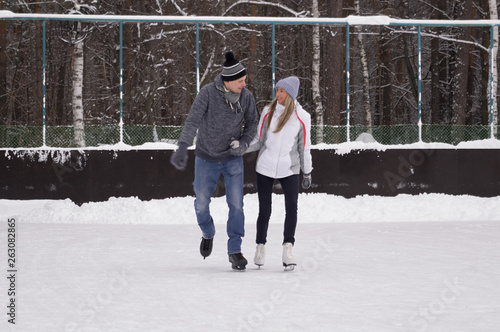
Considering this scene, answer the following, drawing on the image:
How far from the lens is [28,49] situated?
26.9 meters

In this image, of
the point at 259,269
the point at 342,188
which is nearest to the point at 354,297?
the point at 259,269

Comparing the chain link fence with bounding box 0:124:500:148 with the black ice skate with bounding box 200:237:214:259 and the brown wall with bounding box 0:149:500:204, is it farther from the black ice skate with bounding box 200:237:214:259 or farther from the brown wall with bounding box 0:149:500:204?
the black ice skate with bounding box 200:237:214:259

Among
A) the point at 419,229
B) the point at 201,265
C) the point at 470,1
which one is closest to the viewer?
the point at 201,265

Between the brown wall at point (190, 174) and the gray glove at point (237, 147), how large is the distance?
246 inches

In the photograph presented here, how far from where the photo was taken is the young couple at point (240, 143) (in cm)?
684

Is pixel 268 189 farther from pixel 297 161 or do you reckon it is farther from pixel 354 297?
pixel 354 297

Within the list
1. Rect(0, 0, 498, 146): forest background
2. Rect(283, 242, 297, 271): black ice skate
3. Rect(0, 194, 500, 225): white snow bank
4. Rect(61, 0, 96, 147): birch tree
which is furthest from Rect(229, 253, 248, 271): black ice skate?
Rect(0, 0, 498, 146): forest background

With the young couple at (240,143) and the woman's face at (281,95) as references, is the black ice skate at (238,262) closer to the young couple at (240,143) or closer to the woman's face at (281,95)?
the young couple at (240,143)

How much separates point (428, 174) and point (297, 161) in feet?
22.8

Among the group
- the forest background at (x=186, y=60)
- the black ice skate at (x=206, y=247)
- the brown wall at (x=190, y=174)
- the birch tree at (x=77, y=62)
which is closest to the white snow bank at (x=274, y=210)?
the brown wall at (x=190, y=174)

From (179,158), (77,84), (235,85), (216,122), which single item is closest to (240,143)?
(216,122)

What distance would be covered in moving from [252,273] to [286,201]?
674 mm

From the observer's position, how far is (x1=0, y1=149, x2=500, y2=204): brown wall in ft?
42.0

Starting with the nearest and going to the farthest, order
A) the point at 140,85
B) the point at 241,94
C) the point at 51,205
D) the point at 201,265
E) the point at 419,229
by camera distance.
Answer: the point at 241,94 → the point at 201,265 → the point at 419,229 → the point at 51,205 → the point at 140,85
